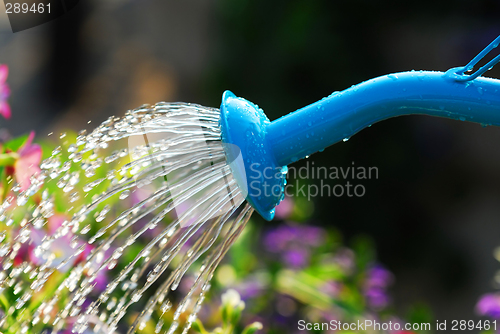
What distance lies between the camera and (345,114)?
1.40ft

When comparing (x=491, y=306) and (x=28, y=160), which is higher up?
(x=28, y=160)

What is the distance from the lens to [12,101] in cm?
220

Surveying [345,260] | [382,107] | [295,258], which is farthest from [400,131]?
[382,107]

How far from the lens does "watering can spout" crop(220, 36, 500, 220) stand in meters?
0.40

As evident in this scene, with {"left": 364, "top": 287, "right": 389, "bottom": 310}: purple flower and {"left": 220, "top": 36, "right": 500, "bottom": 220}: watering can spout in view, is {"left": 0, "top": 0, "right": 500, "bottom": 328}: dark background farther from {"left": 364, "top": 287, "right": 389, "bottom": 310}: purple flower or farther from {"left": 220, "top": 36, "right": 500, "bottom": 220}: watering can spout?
{"left": 220, "top": 36, "right": 500, "bottom": 220}: watering can spout

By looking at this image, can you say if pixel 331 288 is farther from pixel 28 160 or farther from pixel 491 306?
pixel 28 160

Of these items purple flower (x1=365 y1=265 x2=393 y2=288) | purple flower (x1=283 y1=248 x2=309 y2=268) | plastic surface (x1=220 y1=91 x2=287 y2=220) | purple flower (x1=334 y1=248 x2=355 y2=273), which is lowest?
purple flower (x1=365 y1=265 x2=393 y2=288)

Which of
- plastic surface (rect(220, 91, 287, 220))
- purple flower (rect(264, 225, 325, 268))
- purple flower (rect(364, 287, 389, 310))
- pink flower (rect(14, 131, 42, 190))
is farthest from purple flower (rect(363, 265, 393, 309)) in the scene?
pink flower (rect(14, 131, 42, 190))

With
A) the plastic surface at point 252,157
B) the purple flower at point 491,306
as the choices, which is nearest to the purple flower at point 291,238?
the purple flower at point 491,306

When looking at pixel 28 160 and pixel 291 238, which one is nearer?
pixel 28 160

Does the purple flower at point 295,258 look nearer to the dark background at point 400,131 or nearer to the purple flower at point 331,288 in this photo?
the purple flower at point 331,288

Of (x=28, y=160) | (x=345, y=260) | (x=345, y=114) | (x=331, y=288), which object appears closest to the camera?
(x=345, y=114)

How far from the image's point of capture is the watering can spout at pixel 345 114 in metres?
0.40

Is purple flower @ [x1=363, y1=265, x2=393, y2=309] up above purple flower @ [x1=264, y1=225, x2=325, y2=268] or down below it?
below
